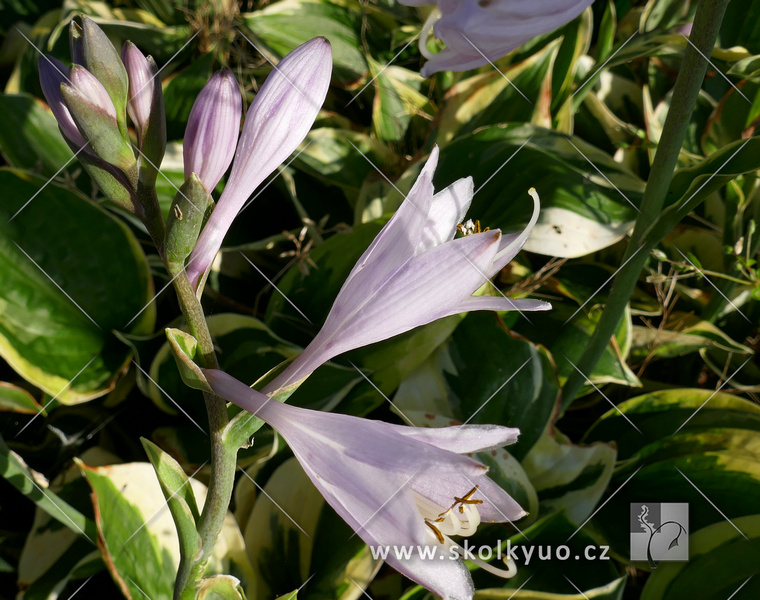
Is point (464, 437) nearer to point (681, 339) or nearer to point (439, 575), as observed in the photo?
A: point (439, 575)

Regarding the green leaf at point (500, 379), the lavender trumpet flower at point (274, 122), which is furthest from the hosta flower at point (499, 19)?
the green leaf at point (500, 379)

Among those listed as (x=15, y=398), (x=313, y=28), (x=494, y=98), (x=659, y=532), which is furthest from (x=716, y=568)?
(x=313, y=28)

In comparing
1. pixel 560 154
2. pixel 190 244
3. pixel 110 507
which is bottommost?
pixel 110 507

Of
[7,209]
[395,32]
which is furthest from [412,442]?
[395,32]

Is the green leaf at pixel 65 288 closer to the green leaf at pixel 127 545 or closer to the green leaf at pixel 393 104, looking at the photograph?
the green leaf at pixel 127 545

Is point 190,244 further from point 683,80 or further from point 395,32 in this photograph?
point 395,32

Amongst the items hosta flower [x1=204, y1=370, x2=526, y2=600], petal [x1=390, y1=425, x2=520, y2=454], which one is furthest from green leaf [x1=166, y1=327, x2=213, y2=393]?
petal [x1=390, y1=425, x2=520, y2=454]
